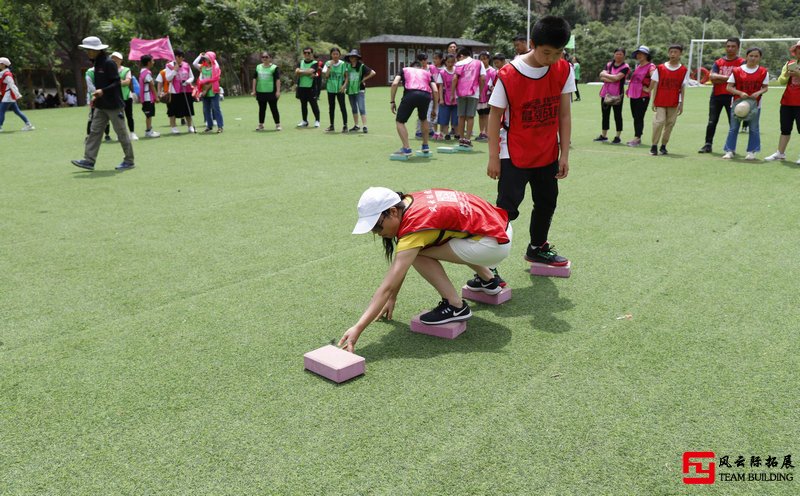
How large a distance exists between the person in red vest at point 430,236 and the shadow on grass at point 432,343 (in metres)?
0.12

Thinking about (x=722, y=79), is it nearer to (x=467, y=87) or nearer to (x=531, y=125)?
(x=467, y=87)

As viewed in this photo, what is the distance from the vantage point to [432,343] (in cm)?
385

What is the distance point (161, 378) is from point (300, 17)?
3594 cm

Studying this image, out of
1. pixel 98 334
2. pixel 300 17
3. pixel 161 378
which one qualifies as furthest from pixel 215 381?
pixel 300 17

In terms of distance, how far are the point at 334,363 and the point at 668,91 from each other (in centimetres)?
926

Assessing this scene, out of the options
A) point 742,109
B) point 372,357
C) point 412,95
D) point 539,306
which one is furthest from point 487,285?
point 742,109

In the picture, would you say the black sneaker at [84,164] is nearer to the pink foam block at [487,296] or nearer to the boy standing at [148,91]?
the boy standing at [148,91]

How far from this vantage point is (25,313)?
4328mm

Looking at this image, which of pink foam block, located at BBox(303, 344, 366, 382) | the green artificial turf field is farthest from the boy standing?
pink foam block, located at BBox(303, 344, 366, 382)

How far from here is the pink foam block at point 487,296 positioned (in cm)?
442

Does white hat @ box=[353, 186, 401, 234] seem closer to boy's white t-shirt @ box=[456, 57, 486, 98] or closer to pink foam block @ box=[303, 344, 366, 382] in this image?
pink foam block @ box=[303, 344, 366, 382]

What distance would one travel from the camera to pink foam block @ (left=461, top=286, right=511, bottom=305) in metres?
4.42

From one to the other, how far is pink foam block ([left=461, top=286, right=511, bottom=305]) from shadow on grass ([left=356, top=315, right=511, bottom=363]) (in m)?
0.33

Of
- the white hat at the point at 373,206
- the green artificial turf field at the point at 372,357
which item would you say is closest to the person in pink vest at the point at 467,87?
the green artificial turf field at the point at 372,357
